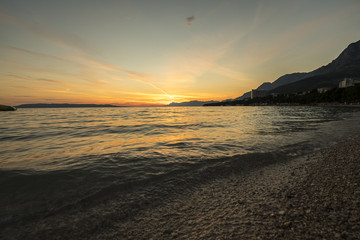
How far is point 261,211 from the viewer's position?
3705mm

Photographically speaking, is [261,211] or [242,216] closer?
[242,216]

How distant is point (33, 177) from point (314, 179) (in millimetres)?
10747

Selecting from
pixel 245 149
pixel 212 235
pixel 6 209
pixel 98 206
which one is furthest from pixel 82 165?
pixel 245 149

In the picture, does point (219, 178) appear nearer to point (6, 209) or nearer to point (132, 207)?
point (132, 207)

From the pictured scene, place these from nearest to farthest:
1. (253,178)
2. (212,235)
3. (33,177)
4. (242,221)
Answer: (212,235), (242,221), (253,178), (33,177)

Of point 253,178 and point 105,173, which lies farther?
point 105,173

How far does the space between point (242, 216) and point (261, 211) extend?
528 mm

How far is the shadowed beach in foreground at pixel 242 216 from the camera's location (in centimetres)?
305

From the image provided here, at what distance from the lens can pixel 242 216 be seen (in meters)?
3.58

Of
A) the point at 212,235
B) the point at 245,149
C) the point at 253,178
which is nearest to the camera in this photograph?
the point at 212,235

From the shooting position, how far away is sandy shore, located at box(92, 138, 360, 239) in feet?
9.96

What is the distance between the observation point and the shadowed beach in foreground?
3.05 m

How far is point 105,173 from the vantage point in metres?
6.62

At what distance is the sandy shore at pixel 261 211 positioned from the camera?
9.96 ft
